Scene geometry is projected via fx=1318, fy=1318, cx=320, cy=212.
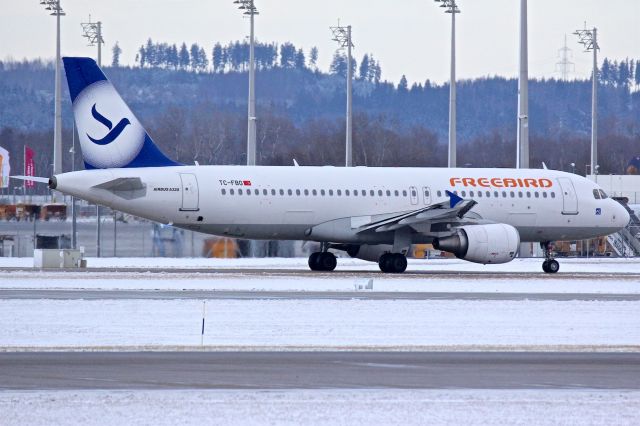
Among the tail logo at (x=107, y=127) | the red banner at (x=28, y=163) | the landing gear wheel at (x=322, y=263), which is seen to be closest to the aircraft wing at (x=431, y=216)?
the landing gear wheel at (x=322, y=263)

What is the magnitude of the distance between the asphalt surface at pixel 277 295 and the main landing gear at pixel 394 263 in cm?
866

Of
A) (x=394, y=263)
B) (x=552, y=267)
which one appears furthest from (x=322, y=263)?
(x=552, y=267)

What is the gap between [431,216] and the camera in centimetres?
3778

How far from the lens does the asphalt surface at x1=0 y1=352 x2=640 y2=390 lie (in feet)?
48.4

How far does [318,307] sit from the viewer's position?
25188 mm

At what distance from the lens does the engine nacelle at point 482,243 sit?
37281mm

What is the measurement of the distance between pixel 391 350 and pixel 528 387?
390 cm

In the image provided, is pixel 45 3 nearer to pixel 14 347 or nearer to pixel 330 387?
pixel 14 347

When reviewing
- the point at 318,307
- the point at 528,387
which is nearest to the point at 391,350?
the point at 528,387

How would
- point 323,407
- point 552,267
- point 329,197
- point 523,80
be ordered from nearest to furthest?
point 323,407 < point 329,197 < point 552,267 < point 523,80

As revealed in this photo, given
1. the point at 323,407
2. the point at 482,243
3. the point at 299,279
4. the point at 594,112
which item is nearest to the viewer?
the point at 323,407

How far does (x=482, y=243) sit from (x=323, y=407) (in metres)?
24.5

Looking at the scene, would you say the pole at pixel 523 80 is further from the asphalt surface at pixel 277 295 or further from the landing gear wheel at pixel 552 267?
the asphalt surface at pixel 277 295

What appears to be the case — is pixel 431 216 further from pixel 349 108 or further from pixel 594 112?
pixel 594 112
